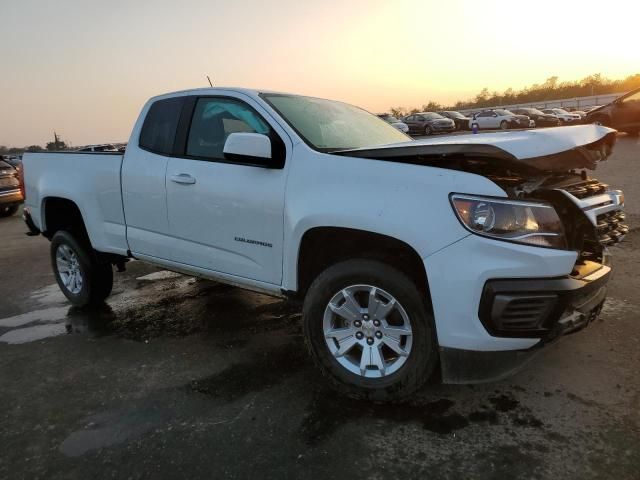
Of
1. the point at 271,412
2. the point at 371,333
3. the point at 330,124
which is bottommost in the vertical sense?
the point at 271,412

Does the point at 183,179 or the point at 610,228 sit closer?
the point at 610,228

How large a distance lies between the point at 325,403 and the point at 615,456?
5.02ft

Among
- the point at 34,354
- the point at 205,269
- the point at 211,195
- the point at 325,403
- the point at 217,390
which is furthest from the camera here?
the point at 34,354

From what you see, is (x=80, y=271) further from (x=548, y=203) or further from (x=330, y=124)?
(x=548, y=203)

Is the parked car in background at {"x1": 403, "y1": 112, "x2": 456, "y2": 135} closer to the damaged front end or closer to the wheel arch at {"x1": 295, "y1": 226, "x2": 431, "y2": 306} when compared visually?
the damaged front end

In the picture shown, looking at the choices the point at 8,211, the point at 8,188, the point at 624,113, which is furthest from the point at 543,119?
the point at 8,188

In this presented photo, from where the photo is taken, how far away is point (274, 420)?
Answer: 9.80ft

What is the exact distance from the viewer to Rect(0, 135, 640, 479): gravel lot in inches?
101

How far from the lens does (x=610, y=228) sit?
3219mm

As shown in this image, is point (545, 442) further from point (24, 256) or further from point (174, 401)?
point (24, 256)

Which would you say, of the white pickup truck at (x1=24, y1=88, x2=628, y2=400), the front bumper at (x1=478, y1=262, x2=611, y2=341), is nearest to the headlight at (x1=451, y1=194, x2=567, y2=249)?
the white pickup truck at (x1=24, y1=88, x2=628, y2=400)

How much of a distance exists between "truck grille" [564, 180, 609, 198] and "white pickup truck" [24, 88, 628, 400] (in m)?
0.01

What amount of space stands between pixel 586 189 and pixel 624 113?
16172 millimetres

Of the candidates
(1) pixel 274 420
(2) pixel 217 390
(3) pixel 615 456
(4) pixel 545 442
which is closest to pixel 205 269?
(2) pixel 217 390
